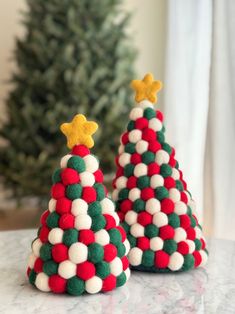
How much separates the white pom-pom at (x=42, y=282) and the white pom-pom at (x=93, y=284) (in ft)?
0.21

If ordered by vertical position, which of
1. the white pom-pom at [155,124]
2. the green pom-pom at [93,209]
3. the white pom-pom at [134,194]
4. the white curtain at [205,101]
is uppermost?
the white curtain at [205,101]

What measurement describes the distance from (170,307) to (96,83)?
225cm

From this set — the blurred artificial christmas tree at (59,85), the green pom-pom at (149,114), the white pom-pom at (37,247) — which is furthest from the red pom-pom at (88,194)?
the blurred artificial christmas tree at (59,85)

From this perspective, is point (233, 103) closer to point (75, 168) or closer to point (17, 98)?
point (75, 168)

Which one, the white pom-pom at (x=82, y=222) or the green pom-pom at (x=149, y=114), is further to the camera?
the green pom-pom at (x=149, y=114)

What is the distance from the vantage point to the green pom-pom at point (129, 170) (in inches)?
39.4

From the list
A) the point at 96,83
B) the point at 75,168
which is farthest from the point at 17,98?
the point at 75,168

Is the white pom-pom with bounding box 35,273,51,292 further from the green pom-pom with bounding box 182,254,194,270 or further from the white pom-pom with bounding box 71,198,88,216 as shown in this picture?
the green pom-pom with bounding box 182,254,194,270

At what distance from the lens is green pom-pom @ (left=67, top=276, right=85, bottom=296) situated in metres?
0.85

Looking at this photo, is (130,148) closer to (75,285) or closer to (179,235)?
(179,235)

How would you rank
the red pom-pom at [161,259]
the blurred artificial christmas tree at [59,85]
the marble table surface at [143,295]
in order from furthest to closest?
the blurred artificial christmas tree at [59,85], the red pom-pom at [161,259], the marble table surface at [143,295]

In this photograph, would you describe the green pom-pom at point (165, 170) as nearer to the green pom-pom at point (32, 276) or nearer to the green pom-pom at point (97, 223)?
the green pom-pom at point (97, 223)

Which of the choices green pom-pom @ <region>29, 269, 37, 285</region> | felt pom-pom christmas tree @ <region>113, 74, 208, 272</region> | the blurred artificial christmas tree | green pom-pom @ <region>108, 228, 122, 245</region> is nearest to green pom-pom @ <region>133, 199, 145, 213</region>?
felt pom-pom christmas tree @ <region>113, 74, 208, 272</region>

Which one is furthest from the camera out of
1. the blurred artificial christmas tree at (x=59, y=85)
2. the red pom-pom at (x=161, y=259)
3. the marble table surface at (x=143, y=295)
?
the blurred artificial christmas tree at (x=59, y=85)
